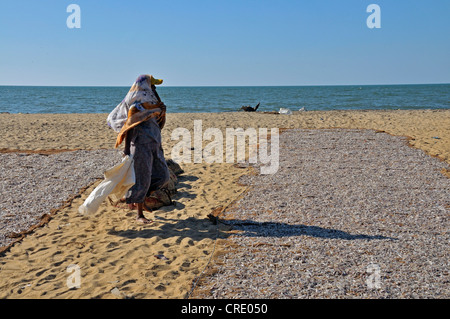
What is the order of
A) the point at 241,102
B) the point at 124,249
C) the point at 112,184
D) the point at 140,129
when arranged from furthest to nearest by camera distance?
the point at 241,102 < the point at 140,129 < the point at 112,184 < the point at 124,249

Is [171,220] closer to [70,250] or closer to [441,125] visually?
[70,250]

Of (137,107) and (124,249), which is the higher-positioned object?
(137,107)

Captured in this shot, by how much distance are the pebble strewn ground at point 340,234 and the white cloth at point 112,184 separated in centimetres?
149

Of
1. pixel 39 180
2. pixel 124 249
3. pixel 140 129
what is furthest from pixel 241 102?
pixel 124 249

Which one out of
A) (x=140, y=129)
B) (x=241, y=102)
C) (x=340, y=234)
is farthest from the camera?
(x=241, y=102)

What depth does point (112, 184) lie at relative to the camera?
502 cm

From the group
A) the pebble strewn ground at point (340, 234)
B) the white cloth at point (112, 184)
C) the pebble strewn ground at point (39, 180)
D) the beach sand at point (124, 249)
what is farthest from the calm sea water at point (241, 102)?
the white cloth at point (112, 184)

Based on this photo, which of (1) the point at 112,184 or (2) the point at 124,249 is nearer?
(2) the point at 124,249

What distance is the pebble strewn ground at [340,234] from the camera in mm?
3568

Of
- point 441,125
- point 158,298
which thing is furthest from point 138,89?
point 441,125

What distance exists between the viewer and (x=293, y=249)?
4.39 metres

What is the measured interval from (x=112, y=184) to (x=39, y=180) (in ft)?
10.6

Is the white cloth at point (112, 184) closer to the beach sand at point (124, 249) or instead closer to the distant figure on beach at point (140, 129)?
the distant figure on beach at point (140, 129)

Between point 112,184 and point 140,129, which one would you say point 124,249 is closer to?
point 112,184
